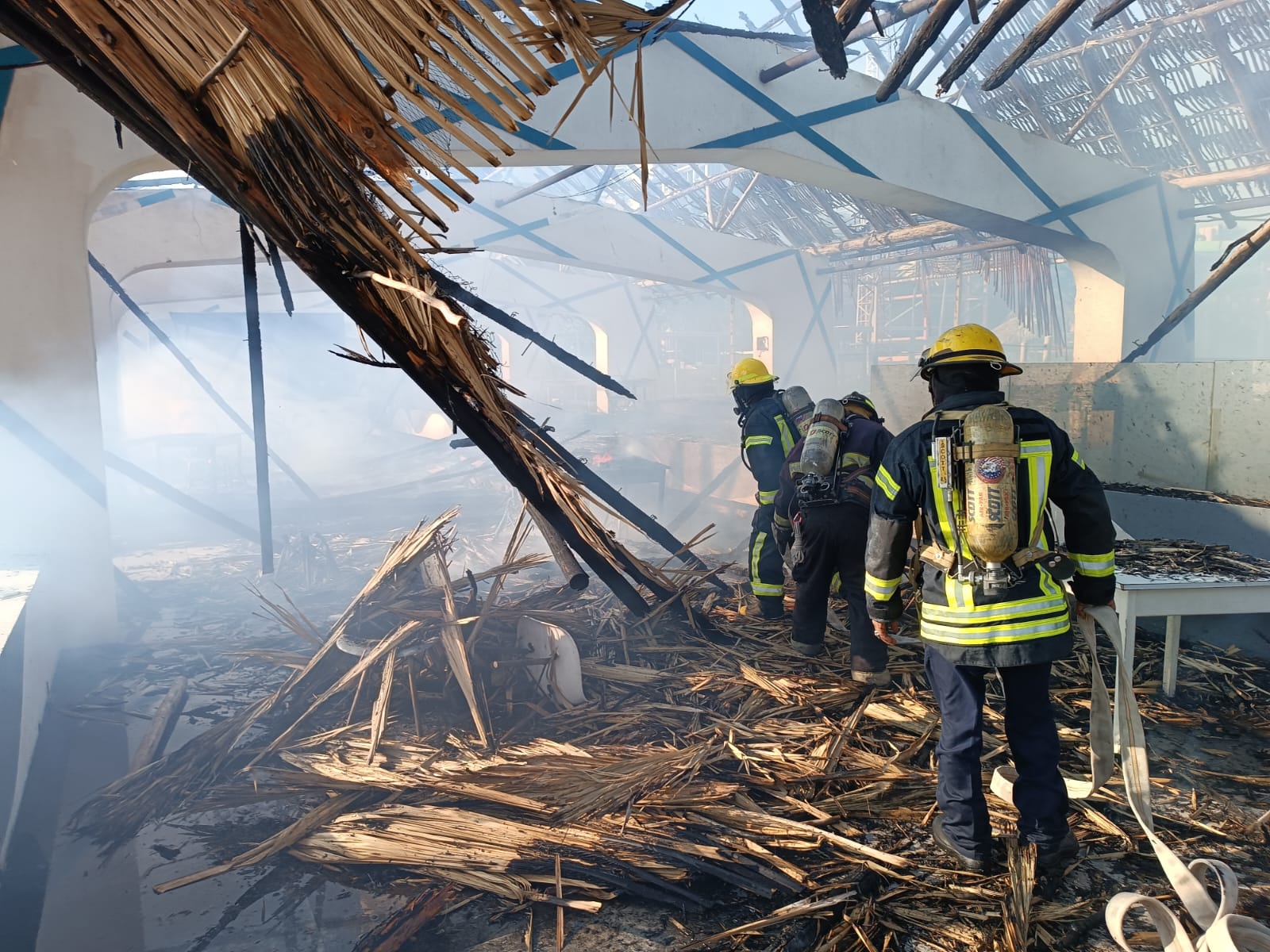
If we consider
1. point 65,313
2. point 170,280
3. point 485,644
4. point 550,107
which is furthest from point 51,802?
point 170,280

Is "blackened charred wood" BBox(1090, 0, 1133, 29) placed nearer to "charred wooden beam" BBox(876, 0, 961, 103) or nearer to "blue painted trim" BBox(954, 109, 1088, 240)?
"charred wooden beam" BBox(876, 0, 961, 103)

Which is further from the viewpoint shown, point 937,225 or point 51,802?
point 937,225

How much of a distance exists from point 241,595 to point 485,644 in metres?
4.67

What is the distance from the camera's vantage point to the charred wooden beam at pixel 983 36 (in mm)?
5113

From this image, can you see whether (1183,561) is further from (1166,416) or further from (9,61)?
(9,61)

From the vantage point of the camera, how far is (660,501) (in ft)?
47.6

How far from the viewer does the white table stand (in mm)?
4172

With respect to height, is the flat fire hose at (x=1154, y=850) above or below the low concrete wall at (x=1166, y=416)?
below

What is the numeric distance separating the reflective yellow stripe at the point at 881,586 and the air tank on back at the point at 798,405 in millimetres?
3298

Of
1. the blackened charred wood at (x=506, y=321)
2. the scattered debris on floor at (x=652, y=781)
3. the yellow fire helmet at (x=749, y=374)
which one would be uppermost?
the blackened charred wood at (x=506, y=321)

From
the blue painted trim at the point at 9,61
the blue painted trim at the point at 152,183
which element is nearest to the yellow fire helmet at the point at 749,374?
the blue painted trim at the point at 9,61

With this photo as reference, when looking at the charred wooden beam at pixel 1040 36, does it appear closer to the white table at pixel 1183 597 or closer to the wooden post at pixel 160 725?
the white table at pixel 1183 597

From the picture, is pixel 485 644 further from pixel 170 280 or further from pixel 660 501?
pixel 170 280

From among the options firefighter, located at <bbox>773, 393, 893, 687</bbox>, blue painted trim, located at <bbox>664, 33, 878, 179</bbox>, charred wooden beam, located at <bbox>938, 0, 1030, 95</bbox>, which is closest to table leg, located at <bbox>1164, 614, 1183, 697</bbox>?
firefighter, located at <bbox>773, 393, 893, 687</bbox>
